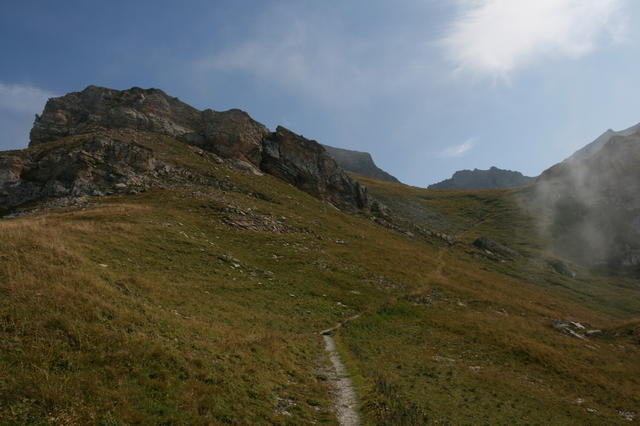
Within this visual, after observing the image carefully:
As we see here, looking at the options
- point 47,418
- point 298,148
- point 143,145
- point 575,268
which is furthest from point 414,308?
point 575,268

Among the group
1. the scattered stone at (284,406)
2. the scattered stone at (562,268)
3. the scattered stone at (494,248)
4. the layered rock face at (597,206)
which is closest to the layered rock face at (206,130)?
the scattered stone at (494,248)

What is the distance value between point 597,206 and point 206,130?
148013 millimetres

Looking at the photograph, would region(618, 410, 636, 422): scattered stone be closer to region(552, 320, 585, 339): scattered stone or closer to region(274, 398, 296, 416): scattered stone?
region(552, 320, 585, 339): scattered stone

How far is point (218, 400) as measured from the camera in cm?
Answer: 1107

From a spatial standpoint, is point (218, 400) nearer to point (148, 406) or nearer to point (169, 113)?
point (148, 406)

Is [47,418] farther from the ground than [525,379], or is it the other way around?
[47,418]

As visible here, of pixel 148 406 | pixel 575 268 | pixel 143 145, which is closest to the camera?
pixel 148 406

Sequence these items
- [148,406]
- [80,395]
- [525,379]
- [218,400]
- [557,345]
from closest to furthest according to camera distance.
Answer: [80,395] → [148,406] → [218,400] → [525,379] → [557,345]

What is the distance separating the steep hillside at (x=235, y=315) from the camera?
10.6m

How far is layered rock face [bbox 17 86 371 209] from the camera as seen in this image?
77375 mm

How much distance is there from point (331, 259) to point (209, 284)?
21520 millimetres

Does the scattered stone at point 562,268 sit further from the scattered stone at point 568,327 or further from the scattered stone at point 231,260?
the scattered stone at point 231,260

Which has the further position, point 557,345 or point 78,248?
point 557,345

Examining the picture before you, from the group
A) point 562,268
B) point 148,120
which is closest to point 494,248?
point 562,268
